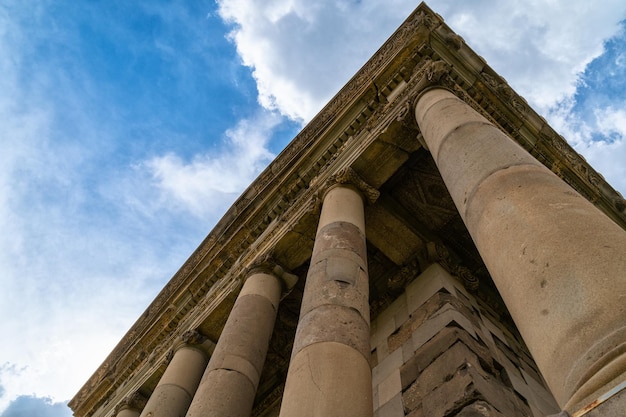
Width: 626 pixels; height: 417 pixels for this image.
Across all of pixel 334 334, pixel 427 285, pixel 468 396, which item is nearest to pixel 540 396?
pixel 427 285

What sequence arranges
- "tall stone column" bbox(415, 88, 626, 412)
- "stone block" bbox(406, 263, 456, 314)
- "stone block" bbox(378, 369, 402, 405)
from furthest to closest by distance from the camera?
"stone block" bbox(406, 263, 456, 314), "stone block" bbox(378, 369, 402, 405), "tall stone column" bbox(415, 88, 626, 412)

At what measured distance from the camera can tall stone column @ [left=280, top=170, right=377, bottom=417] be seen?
4.90m

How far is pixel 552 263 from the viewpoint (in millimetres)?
3535

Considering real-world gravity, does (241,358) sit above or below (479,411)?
above

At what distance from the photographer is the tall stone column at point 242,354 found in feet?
25.0

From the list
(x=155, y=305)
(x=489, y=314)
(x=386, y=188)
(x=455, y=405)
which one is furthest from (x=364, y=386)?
(x=155, y=305)

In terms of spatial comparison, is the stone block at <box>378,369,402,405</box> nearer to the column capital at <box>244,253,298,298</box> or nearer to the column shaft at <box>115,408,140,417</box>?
the column capital at <box>244,253,298,298</box>

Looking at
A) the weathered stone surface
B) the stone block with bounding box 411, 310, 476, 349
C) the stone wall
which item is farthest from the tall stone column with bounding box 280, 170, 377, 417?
the stone block with bounding box 411, 310, 476, 349

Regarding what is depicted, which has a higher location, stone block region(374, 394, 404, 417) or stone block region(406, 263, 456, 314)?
stone block region(406, 263, 456, 314)

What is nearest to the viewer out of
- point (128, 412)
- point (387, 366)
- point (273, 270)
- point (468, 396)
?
point (468, 396)

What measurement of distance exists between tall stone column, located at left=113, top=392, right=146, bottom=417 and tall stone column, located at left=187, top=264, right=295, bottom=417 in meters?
5.71

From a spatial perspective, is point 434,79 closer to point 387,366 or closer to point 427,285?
point 427,285

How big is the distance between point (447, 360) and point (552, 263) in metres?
3.43

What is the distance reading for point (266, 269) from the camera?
1069 cm
